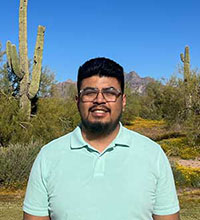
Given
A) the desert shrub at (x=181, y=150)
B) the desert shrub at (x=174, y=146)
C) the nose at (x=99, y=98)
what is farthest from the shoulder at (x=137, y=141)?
the desert shrub at (x=174, y=146)

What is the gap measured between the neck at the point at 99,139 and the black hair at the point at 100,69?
11.6 inches

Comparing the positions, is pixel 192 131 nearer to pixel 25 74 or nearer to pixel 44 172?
pixel 25 74

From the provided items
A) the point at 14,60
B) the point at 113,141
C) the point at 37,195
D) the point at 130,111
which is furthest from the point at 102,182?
the point at 130,111

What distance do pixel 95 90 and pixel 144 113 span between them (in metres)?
42.1

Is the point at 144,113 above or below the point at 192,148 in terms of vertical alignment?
above

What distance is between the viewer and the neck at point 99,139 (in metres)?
1.99

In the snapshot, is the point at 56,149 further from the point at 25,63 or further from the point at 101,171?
the point at 25,63

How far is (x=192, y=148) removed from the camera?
1866cm

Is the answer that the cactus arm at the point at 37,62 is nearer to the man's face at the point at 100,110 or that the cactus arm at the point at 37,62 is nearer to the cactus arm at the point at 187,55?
the man's face at the point at 100,110

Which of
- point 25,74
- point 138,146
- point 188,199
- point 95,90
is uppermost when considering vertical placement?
point 25,74

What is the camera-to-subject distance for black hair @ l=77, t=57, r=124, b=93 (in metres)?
2.01

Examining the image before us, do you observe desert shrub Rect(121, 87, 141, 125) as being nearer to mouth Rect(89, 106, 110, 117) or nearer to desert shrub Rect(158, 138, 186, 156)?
desert shrub Rect(158, 138, 186, 156)

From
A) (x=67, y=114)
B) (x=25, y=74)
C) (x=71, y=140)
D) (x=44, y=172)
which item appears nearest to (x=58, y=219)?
(x=44, y=172)

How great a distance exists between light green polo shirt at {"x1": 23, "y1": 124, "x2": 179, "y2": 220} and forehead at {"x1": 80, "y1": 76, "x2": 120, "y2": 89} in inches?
11.3
